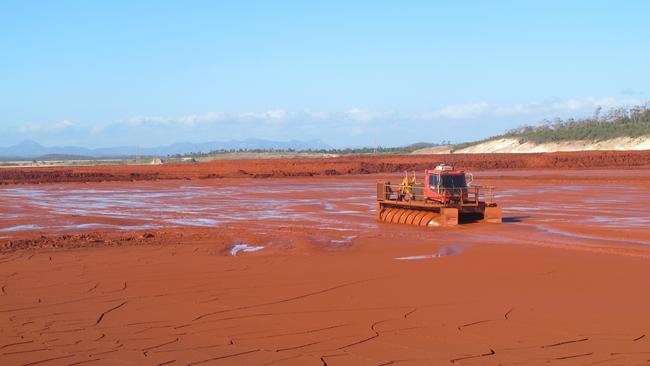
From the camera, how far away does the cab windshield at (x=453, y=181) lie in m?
23.9

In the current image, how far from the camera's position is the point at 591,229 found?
69.9ft

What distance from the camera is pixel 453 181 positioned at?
2400cm

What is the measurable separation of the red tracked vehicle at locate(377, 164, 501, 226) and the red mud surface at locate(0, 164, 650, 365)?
566 millimetres

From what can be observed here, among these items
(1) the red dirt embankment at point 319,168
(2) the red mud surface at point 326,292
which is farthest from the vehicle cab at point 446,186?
(1) the red dirt embankment at point 319,168

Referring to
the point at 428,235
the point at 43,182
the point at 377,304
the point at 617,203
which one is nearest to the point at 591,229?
the point at 428,235

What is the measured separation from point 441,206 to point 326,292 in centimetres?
1142

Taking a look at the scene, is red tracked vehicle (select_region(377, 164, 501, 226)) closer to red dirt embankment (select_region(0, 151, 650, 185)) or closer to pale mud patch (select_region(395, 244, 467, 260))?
pale mud patch (select_region(395, 244, 467, 260))

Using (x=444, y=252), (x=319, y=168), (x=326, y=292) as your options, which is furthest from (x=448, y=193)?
(x=319, y=168)

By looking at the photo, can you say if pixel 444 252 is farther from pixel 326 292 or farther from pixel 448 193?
pixel 448 193

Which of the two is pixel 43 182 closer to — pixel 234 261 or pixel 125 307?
pixel 234 261

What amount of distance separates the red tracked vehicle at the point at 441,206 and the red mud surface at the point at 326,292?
57cm

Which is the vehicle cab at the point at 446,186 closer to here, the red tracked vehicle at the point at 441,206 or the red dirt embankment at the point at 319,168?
the red tracked vehicle at the point at 441,206

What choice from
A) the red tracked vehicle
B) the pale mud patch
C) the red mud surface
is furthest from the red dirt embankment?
the pale mud patch

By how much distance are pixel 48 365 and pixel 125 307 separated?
2880 millimetres
